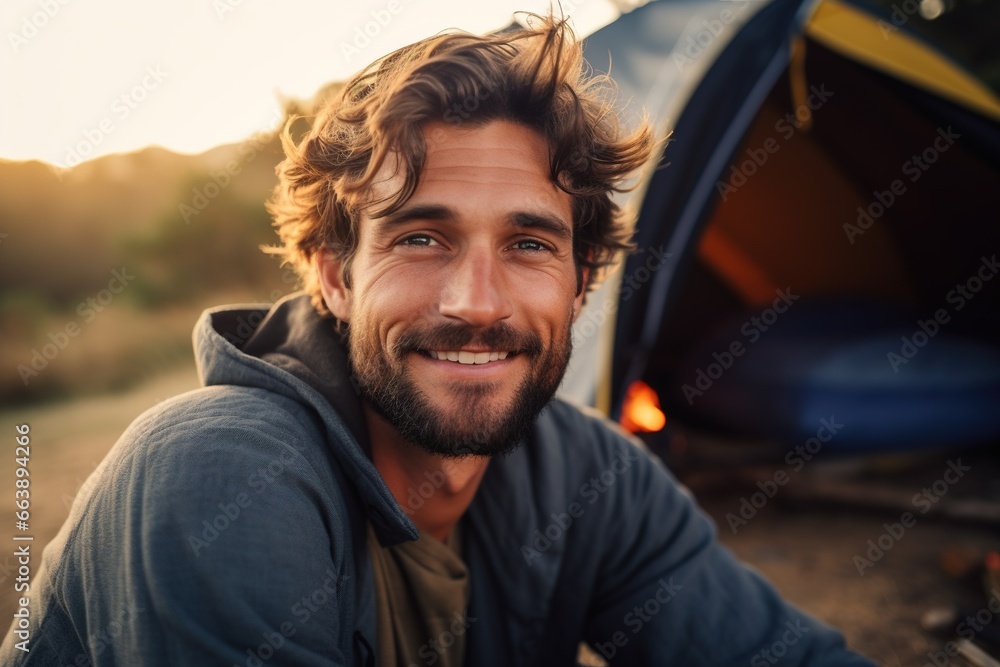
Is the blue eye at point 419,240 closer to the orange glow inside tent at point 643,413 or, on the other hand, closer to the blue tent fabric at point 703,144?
the blue tent fabric at point 703,144

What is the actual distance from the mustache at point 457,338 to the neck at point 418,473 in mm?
194

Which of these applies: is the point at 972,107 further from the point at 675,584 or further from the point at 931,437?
the point at 675,584

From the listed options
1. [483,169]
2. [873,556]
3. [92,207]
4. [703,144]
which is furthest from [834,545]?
[92,207]

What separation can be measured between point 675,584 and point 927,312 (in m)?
3.09

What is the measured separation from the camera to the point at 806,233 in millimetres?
4156

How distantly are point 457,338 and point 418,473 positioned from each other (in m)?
0.36

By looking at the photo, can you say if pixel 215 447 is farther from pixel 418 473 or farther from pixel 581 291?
pixel 581 291

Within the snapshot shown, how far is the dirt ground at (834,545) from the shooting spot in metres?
2.36

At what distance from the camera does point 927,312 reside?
3924 millimetres

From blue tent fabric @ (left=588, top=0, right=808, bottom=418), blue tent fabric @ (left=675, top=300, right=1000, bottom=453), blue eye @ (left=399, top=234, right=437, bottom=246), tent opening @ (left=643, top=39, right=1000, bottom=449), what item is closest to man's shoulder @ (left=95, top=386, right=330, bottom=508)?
blue eye @ (left=399, top=234, right=437, bottom=246)

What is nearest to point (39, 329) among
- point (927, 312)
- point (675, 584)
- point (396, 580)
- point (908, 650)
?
point (396, 580)

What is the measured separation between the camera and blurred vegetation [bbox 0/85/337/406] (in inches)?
137

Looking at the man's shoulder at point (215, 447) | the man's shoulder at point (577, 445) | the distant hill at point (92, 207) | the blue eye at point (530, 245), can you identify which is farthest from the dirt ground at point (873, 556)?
the distant hill at point (92, 207)

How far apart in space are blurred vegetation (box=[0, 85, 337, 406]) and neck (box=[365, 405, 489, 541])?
78 cm
